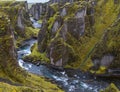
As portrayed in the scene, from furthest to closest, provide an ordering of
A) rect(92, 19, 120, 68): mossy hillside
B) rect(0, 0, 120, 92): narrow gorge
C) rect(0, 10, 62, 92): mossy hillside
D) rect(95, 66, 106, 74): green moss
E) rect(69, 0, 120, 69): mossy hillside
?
rect(69, 0, 120, 69): mossy hillside, rect(92, 19, 120, 68): mossy hillside, rect(95, 66, 106, 74): green moss, rect(0, 0, 120, 92): narrow gorge, rect(0, 10, 62, 92): mossy hillside

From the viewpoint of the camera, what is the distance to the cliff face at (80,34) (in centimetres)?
15050

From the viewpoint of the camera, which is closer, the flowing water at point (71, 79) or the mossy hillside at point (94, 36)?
the flowing water at point (71, 79)

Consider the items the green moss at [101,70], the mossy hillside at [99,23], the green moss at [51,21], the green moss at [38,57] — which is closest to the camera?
the green moss at [101,70]

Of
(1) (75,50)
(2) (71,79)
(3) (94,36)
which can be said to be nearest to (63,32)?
(1) (75,50)

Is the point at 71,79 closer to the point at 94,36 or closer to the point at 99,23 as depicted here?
the point at 94,36

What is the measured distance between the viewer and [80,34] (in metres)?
166

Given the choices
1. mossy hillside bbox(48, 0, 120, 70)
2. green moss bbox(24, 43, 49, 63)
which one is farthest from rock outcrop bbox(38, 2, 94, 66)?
green moss bbox(24, 43, 49, 63)

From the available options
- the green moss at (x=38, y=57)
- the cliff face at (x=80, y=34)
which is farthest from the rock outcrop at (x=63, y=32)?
the green moss at (x=38, y=57)

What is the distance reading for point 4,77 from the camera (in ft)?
318

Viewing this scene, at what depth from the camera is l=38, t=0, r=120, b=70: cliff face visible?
150 metres

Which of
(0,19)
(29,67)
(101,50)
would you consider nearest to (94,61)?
(101,50)

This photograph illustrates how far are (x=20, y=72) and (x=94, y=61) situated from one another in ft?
173

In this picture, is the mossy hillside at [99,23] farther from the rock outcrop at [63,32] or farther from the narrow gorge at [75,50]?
the rock outcrop at [63,32]

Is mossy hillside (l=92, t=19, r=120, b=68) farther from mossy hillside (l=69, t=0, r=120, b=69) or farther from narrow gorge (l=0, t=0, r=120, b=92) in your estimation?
mossy hillside (l=69, t=0, r=120, b=69)
